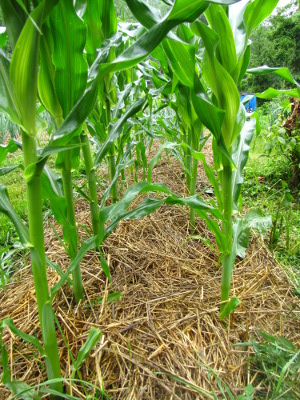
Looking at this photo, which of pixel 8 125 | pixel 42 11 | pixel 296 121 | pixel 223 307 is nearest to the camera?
pixel 42 11

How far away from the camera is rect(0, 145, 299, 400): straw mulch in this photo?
76cm

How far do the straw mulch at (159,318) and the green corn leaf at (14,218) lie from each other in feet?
1.26

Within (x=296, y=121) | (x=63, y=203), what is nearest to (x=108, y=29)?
(x=63, y=203)

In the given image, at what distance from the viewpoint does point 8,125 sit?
3541 millimetres

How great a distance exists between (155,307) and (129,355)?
232mm

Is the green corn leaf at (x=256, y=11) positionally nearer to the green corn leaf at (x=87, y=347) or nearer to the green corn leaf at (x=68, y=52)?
the green corn leaf at (x=68, y=52)

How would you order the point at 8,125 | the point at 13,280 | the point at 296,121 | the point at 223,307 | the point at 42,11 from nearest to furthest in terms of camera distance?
the point at 42,11, the point at 223,307, the point at 13,280, the point at 296,121, the point at 8,125

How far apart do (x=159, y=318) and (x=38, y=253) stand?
0.52 meters

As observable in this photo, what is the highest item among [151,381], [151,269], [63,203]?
[63,203]

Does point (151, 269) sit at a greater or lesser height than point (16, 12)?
lesser

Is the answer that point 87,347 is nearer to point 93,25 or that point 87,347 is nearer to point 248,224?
point 248,224

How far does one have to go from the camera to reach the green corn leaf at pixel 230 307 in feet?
2.85

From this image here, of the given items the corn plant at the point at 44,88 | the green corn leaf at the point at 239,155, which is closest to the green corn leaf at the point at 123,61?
the corn plant at the point at 44,88

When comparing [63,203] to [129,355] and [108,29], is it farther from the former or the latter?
[108,29]
